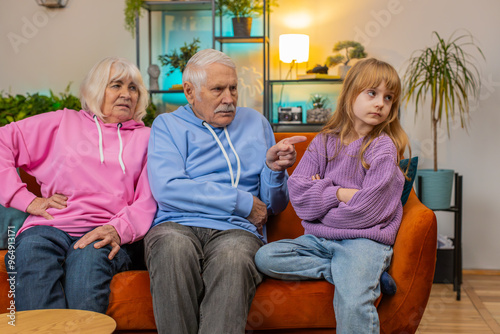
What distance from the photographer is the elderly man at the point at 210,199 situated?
1.64 metres

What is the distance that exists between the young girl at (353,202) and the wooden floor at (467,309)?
40.9 inches

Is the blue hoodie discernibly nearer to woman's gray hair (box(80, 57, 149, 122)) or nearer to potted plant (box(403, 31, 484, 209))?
woman's gray hair (box(80, 57, 149, 122))

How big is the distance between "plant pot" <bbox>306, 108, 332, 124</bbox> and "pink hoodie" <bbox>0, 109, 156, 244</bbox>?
1740mm

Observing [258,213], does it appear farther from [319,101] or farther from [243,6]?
[243,6]

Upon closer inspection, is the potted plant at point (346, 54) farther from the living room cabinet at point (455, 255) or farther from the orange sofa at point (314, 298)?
the orange sofa at point (314, 298)

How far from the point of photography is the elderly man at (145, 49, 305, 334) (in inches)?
64.7

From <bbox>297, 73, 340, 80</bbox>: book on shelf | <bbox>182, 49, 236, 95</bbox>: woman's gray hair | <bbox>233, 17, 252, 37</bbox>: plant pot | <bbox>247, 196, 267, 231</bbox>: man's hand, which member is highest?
<bbox>233, 17, 252, 37</bbox>: plant pot

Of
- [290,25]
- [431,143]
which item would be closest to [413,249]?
[431,143]

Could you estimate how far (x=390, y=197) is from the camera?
1.78 meters

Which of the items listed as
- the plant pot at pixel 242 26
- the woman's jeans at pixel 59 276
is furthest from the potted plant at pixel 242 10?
the woman's jeans at pixel 59 276

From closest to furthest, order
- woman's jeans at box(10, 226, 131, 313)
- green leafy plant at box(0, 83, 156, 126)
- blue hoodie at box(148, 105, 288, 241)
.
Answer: woman's jeans at box(10, 226, 131, 313) → blue hoodie at box(148, 105, 288, 241) → green leafy plant at box(0, 83, 156, 126)

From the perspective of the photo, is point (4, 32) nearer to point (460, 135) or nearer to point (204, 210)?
point (204, 210)

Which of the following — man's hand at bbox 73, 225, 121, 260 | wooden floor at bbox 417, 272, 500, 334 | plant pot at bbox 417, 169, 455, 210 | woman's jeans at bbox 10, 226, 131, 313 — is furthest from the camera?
plant pot at bbox 417, 169, 455, 210

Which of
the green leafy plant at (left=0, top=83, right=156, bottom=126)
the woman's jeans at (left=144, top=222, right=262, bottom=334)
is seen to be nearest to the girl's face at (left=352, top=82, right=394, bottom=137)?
the woman's jeans at (left=144, top=222, right=262, bottom=334)
